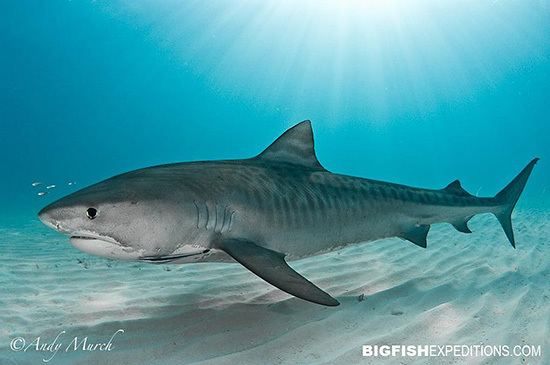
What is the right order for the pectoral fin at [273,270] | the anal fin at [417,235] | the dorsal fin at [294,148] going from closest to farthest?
1. the pectoral fin at [273,270]
2. the dorsal fin at [294,148]
3. the anal fin at [417,235]

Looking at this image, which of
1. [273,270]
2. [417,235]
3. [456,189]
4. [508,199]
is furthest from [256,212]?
[508,199]

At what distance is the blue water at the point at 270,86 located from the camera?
174ft

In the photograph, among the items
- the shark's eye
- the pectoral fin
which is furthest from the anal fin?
the shark's eye

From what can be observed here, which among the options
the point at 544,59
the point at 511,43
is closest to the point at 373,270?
the point at 511,43

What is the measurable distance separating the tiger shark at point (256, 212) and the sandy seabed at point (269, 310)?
24.4 inches

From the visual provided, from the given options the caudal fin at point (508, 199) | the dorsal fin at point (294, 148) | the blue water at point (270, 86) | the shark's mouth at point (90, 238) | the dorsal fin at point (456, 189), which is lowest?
the caudal fin at point (508, 199)

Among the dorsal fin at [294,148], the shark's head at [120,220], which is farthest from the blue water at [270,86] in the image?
the shark's head at [120,220]

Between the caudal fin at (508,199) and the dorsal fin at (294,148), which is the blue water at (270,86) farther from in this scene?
the caudal fin at (508,199)

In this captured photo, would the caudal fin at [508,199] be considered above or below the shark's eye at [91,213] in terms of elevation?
below

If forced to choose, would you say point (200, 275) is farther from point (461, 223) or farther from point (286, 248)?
point (461, 223)

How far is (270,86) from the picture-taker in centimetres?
10156

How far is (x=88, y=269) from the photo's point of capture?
6.13m

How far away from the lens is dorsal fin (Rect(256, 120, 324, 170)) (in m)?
4.79

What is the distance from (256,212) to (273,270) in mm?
846
